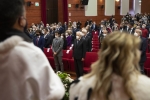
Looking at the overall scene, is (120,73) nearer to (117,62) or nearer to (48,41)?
(117,62)

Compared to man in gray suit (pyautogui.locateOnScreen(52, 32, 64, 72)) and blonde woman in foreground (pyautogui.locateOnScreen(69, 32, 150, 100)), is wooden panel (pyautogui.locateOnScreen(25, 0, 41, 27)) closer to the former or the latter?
man in gray suit (pyautogui.locateOnScreen(52, 32, 64, 72))

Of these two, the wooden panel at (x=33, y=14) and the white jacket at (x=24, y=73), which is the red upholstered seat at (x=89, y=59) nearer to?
the white jacket at (x=24, y=73)

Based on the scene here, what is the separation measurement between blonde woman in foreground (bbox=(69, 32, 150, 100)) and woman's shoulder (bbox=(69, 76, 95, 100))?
0.13 feet

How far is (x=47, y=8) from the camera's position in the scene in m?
25.7

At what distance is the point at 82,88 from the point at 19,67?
533 millimetres

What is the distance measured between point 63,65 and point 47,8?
15859mm

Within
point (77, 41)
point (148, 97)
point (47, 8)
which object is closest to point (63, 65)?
point (77, 41)

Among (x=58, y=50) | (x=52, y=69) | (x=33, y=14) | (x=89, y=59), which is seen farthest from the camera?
(x=33, y=14)

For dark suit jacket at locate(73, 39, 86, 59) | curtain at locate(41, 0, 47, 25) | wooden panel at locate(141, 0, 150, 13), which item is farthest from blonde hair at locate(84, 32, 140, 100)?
wooden panel at locate(141, 0, 150, 13)

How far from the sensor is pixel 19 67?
4.85 ft

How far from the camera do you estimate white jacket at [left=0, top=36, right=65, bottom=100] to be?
147 centimetres

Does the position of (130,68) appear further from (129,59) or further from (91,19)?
(91,19)

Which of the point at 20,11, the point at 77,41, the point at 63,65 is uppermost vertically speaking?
the point at 20,11

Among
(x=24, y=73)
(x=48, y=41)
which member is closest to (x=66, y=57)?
(x=48, y=41)
